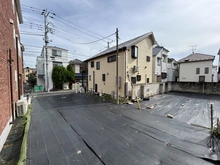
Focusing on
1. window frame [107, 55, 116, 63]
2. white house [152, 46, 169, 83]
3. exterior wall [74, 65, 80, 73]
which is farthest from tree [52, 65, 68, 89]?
white house [152, 46, 169, 83]

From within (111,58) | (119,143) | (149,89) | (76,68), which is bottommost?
(119,143)

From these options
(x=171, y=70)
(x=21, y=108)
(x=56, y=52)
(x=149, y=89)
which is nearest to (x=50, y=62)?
(x=56, y=52)

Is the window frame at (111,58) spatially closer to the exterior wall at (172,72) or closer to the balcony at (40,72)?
the balcony at (40,72)

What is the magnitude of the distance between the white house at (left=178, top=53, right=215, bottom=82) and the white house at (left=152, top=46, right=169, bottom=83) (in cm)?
379

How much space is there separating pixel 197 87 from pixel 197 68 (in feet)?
19.7

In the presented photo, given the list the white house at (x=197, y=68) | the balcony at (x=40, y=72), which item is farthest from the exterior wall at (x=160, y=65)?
the balcony at (x=40, y=72)

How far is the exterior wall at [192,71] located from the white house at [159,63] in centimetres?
372

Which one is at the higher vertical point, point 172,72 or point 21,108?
point 172,72

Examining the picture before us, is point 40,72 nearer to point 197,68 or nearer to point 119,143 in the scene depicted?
point 119,143

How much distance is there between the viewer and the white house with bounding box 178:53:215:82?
51.6 feet

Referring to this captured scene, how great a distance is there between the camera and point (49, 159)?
229 centimetres

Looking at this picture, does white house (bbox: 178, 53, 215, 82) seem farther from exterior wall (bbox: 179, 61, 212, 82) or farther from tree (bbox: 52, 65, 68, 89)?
tree (bbox: 52, 65, 68, 89)

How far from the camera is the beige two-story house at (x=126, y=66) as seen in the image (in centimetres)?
901

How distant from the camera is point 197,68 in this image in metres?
16.5
